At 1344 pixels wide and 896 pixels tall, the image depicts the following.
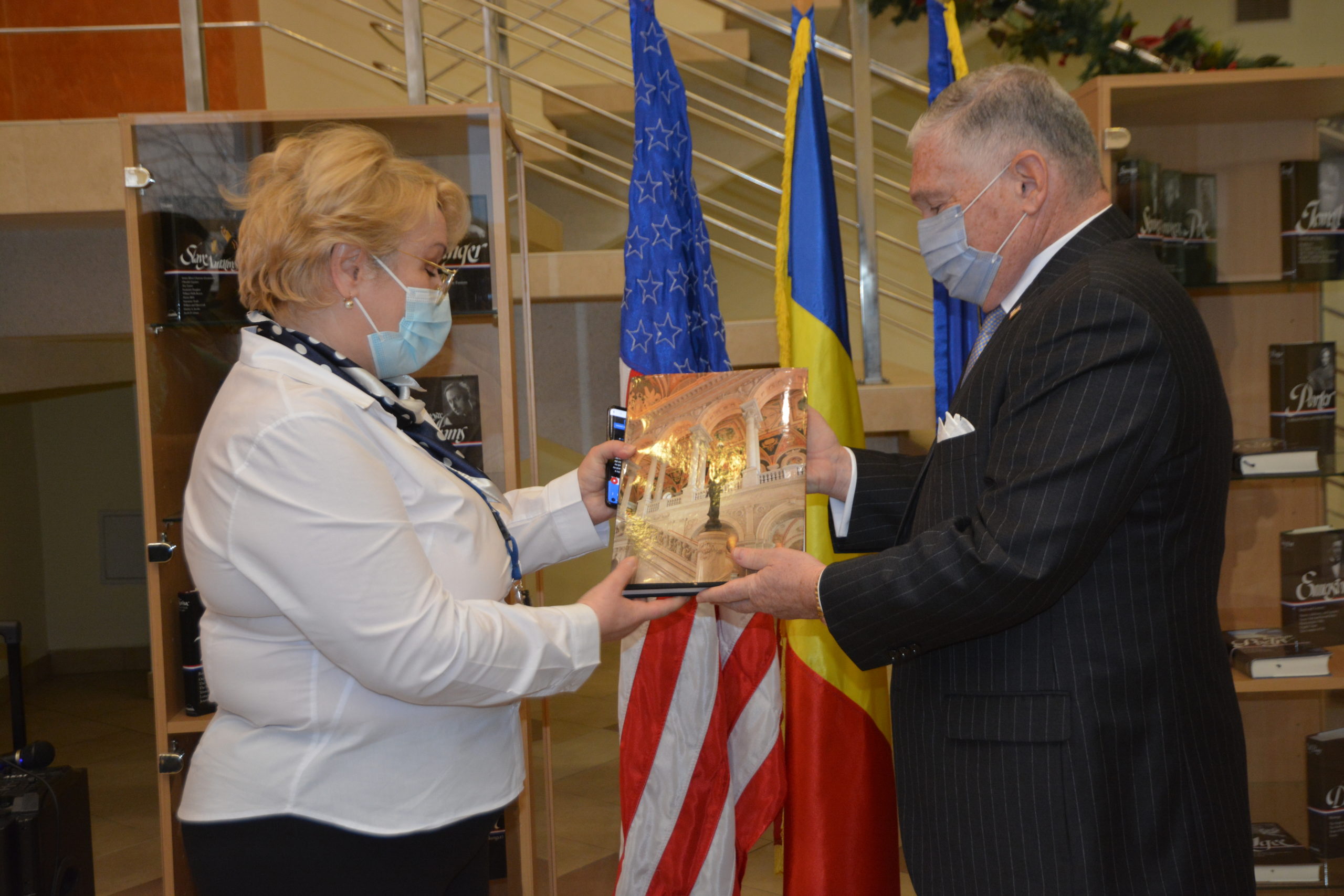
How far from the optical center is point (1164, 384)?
4.29 ft

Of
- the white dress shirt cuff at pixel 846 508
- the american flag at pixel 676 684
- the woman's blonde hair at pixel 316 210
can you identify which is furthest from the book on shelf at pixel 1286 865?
the woman's blonde hair at pixel 316 210

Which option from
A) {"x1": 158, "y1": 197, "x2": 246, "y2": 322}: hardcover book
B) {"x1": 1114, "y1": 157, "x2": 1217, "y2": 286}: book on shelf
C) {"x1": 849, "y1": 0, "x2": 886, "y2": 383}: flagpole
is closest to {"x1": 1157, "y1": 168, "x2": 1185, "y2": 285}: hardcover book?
{"x1": 1114, "y1": 157, "x2": 1217, "y2": 286}: book on shelf

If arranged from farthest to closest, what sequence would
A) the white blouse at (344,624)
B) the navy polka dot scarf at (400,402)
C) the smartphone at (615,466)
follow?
the smartphone at (615,466) < the navy polka dot scarf at (400,402) < the white blouse at (344,624)

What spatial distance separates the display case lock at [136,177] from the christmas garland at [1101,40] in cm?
220

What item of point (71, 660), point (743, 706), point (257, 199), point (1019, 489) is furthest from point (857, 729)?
point (71, 660)

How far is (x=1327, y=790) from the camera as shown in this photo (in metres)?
2.72

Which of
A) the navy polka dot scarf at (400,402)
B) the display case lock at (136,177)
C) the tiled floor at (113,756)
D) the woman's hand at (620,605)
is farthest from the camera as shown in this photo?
the tiled floor at (113,756)

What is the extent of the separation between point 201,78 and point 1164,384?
2.43 metres

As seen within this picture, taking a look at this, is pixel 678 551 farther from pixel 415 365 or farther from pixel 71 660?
pixel 71 660

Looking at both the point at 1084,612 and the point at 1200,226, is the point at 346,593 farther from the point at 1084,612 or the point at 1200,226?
the point at 1200,226

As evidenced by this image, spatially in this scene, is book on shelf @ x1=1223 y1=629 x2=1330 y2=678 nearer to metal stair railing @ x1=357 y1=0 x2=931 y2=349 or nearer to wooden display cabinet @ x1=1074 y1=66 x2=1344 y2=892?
wooden display cabinet @ x1=1074 y1=66 x2=1344 y2=892

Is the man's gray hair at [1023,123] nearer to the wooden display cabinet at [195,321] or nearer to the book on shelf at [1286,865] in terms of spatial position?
the wooden display cabinet at [195,321]

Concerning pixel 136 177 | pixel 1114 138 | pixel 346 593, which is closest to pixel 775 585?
pixel 346 593

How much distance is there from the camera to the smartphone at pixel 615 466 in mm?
1838
